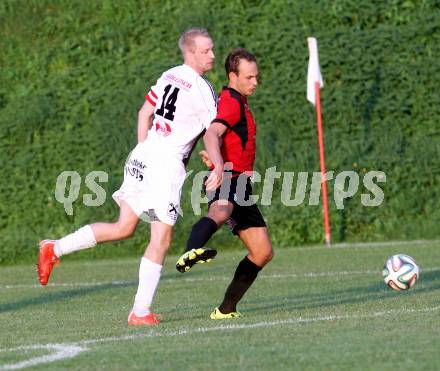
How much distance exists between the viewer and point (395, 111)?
66.6 ft

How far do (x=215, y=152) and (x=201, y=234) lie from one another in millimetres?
571

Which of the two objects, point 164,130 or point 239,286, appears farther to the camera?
point 239,286

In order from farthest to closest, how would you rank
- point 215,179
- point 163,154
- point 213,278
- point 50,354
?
point 213,278
point 163,154
point 215,179
point 50,354

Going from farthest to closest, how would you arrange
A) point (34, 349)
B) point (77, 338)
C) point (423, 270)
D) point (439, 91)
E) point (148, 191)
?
point (439, 91) < point (423, 270) < point (148, 191) < point (77, 338) < point (34, 349)

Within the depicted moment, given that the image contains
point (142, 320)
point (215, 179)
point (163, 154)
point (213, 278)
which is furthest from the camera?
point (213, 278)

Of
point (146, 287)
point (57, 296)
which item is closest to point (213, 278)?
point (57, 296)

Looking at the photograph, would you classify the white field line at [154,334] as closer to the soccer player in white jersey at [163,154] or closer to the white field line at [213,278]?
the soccer player in white jersey at [163,154]

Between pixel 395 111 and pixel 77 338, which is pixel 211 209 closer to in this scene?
pixel 77 338

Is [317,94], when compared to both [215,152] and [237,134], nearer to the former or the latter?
[237,134]

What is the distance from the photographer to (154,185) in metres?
8.36

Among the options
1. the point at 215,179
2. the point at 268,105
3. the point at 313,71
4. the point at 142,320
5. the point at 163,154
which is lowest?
the point at 142,320

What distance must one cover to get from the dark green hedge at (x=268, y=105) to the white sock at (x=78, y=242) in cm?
1010

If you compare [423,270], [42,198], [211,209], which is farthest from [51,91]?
[211,209]

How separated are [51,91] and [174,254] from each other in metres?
4.11
